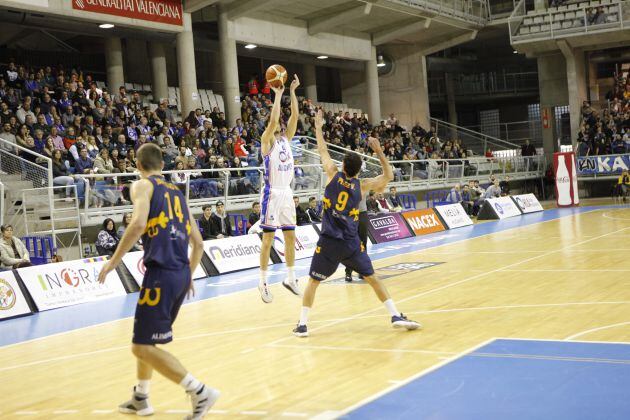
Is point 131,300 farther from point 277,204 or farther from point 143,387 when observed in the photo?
point 143,387

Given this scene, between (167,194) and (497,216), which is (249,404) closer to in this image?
(167,194)

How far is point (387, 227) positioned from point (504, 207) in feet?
23.2

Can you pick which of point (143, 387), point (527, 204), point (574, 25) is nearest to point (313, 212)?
point (527, 204)

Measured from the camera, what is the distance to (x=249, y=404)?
6.06 m

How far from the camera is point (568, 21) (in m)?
34.8

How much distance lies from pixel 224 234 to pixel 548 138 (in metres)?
26.9

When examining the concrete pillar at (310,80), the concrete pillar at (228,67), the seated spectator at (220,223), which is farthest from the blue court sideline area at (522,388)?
the concrete pillar at (310,80)

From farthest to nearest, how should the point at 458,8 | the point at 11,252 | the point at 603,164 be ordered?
the point at 458,8 → the point at 603,164 → the point at 11,252

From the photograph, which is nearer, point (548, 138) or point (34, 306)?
point (34, 306)

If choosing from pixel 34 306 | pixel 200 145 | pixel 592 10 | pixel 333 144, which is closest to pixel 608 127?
pixel 592 10

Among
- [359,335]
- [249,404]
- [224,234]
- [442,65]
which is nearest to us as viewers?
[249,404]

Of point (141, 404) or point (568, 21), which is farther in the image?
point (568, 21)

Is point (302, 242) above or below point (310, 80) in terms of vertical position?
below

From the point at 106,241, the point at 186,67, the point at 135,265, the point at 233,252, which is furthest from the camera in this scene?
the point at 186,67
